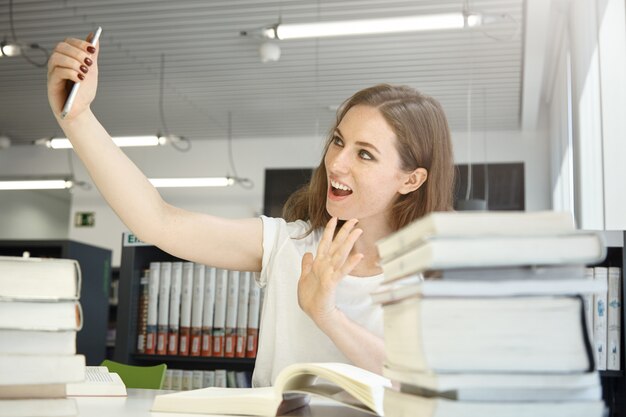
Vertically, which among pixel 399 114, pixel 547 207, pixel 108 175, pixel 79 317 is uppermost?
pixel 547 207

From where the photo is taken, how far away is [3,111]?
376 inches

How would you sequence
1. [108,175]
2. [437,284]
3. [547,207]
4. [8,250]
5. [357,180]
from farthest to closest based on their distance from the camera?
[547,207]
[8,250]
[357,180]
[108,175]
[437,284]

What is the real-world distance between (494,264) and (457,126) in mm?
9153

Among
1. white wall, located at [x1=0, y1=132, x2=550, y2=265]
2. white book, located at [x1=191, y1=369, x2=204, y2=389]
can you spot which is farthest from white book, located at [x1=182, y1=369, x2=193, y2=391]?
white wall, located at [x1=0, y1=132, x2=550, y2=265]

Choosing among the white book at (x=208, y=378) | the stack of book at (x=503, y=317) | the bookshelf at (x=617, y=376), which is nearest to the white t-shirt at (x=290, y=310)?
the stack of book at (x=503, y=317)

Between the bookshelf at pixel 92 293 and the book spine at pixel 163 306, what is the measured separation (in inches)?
47.1

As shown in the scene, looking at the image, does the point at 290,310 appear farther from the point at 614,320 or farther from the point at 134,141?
the point at 134,141

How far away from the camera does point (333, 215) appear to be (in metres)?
1.55

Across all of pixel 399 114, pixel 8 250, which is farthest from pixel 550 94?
pixel 399 114

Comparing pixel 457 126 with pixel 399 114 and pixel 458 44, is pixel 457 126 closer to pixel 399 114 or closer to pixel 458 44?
pixel 458 44

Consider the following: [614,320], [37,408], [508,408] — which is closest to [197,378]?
[614,320]

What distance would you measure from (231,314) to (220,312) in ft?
0.18

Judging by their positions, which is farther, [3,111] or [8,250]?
[3,111]

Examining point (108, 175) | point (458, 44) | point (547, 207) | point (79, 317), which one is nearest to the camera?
point (79, 317)
